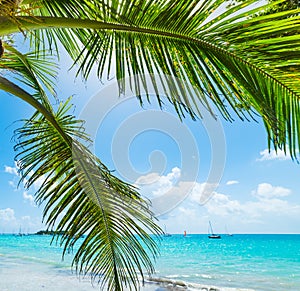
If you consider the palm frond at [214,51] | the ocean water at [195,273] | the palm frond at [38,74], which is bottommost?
the ocean water at [195,273]

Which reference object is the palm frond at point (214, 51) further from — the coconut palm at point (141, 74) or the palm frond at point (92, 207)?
the palm frond at point (92, 207)

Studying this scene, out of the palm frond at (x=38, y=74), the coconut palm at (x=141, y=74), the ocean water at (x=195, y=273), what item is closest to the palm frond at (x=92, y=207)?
the coconut palm at (x=141, y=74)

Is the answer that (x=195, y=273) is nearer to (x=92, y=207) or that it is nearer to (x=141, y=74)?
(x=92, y=207)

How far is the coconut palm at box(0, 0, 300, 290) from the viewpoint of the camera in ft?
5.16

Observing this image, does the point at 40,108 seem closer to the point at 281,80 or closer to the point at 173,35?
the point at 173,35

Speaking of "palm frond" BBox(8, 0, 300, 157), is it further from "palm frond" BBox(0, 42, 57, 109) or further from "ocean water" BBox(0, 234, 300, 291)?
"ocean water" BBox(0, 234, 300, 291)

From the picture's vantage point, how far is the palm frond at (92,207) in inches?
89.1

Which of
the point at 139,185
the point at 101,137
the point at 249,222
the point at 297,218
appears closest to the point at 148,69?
the point at 139,185

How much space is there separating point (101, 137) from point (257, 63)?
174cm

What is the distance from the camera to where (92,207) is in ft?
7.57

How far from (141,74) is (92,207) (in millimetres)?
891

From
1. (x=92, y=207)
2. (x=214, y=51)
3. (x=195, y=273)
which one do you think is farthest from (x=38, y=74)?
(x=195, y=273)

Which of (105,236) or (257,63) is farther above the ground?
(257,63)

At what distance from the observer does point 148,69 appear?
196cm
